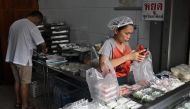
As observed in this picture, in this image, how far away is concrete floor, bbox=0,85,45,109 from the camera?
152 inches

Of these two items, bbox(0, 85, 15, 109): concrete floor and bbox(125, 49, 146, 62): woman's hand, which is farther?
bbox(0, 85, 15, 109): concrete floor

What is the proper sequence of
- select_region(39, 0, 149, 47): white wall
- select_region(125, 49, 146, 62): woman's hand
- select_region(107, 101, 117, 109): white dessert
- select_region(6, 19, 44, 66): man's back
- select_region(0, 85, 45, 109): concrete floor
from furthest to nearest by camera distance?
select_region(0, 85, 45, 109): concrete floor, select_region(6, 19, 44, 66): man's back, select_region(39, 0, 149, 47): white wall, select_region(125, 49, 146, 62): woman's hand, select_region(107, 101, 117, 109): white dessert

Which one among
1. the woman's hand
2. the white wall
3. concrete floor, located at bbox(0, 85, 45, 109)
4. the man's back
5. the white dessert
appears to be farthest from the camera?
concrete floor, located at bbox(0, 85, 45, 109)

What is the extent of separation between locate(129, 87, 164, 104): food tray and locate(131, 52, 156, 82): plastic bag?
0.21 m

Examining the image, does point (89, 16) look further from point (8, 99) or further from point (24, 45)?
point (8, 99)

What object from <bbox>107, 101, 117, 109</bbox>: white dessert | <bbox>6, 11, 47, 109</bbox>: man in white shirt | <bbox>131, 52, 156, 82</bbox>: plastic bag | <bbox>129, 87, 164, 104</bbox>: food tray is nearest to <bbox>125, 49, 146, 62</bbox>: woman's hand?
<bbox>131, 52, 156, 82</bbox>: plastic bag

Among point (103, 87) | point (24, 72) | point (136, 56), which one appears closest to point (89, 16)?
point (24, 72)

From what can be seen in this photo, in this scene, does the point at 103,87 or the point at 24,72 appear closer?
the point at 103,87

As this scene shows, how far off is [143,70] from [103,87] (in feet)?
1.78

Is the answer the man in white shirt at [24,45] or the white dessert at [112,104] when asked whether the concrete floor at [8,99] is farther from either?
the white dessert at [112,104]

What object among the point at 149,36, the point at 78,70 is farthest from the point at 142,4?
the point at 78,70

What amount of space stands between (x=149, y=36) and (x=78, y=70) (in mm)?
936

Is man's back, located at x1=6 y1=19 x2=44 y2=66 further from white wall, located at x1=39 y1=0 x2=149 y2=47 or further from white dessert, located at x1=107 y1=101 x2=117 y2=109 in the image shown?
white dessert, located at x1=107 y1=101 x2=117 y2=109

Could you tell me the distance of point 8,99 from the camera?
4.17 m
